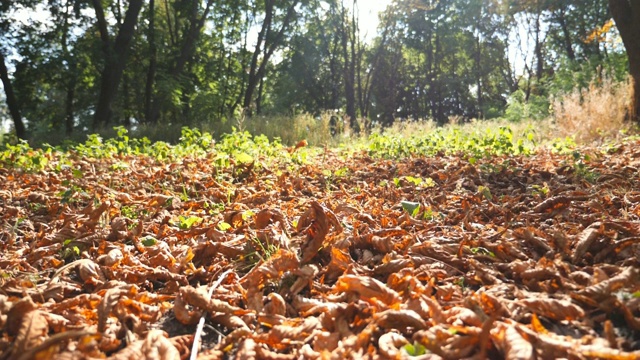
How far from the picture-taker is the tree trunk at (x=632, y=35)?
282 inches

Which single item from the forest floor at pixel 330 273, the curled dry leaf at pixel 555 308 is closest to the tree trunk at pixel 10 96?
the forest floor at pixel 330 273

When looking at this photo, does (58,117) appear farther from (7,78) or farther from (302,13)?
(302,13)

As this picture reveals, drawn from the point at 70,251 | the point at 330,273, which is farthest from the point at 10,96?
the point at 330,273

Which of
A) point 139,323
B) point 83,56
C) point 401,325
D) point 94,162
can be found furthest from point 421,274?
point 83,56

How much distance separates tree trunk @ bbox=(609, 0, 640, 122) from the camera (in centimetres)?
716

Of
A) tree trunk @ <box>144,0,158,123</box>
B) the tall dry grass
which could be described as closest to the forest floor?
the tall dry grass

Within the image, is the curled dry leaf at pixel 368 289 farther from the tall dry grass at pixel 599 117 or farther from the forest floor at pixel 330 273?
the tall dry grass at pixel 599 117

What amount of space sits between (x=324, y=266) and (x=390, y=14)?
2398 centimetres

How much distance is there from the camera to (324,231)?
198 centimetres

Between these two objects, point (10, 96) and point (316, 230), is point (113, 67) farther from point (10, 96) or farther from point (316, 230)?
point (316, 230)

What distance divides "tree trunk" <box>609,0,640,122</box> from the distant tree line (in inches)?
0.7

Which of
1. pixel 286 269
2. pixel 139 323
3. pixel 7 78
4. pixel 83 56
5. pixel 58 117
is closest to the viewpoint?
pixel 139 323

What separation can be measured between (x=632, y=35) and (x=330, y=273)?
807cm

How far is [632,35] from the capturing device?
720 centimetres
